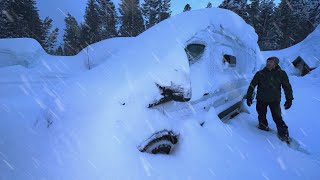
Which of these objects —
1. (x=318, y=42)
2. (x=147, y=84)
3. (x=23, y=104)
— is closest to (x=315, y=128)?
(x=147, y=84)

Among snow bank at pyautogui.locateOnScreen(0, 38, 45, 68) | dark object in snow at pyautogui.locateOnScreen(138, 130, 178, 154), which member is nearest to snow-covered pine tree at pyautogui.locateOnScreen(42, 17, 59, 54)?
snow bank at pyautogui.locateOnScreen(0, 38, 45, 68)

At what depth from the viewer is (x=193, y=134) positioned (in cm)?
326

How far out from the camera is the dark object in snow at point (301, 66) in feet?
65.2

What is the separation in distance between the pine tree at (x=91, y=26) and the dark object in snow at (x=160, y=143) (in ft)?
111

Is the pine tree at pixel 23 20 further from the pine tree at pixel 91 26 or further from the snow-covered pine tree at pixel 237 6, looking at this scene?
the snow-covered pine tree at pixel 237 6

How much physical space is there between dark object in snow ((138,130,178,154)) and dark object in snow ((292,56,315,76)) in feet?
66.5

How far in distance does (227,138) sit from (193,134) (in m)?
0.76

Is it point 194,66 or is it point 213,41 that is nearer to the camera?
point 194,66

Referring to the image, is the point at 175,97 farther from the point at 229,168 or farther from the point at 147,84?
the point at 229,168

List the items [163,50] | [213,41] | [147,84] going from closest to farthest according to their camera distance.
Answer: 1. [147,84]
2. [163,50]
3. [213,41]

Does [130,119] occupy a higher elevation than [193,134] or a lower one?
higher

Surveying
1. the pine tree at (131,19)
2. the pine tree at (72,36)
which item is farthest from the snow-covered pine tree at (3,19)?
the pine tree at (131,19)

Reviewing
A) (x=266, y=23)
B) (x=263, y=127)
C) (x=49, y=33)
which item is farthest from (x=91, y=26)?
(x=263, y=127)

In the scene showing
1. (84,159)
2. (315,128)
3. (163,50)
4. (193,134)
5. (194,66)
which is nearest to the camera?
(84,159)
